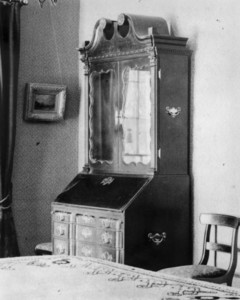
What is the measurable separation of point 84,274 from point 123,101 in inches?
113

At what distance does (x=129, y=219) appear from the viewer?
5.24 m

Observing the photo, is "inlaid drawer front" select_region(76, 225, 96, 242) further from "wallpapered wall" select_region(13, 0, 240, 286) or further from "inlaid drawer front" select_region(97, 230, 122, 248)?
"wallpapered wall" select_region(13, 0, 240, 286)

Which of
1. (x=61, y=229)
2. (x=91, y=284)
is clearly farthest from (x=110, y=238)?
(x=91, y=284)

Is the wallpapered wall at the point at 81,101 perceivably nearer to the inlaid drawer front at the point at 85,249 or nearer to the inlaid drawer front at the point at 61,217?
the inlaid drawer front at the point at 61,217

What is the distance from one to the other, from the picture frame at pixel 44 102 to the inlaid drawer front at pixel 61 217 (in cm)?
123

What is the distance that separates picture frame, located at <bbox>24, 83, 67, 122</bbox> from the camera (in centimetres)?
664

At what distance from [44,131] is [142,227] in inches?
80.8

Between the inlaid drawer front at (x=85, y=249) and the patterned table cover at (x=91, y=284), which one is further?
the inlaid drawer front at (x=85, y=249)

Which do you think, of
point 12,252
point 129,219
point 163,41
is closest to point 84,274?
point 129,219

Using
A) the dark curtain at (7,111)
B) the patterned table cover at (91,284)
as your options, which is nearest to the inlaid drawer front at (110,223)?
the dark curtain at (7,111)

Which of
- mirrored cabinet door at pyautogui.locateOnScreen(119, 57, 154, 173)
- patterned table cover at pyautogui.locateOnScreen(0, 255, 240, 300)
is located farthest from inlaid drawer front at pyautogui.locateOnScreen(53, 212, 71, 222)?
patterned table cover at pyautogui.locateOnScreen(0, 255, 240, 300)

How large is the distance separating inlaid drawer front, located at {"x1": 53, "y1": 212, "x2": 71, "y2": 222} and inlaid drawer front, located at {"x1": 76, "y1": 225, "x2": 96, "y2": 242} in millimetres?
165

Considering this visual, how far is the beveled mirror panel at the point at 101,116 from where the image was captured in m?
6.01

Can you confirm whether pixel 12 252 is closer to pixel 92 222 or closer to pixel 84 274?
pixel 92 222
